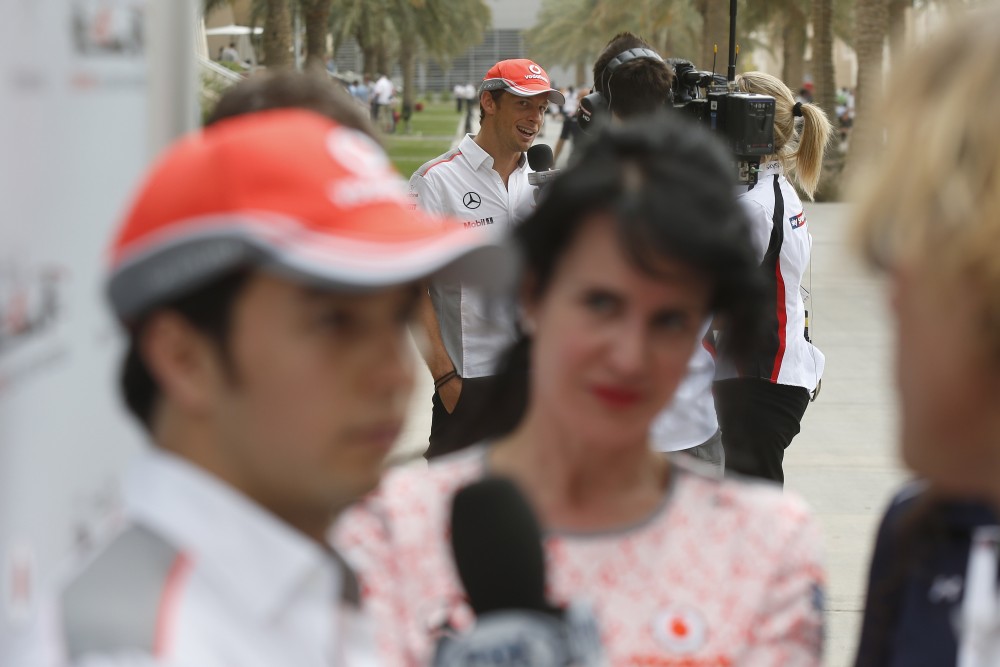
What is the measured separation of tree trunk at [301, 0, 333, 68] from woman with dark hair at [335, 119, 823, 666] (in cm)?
2443

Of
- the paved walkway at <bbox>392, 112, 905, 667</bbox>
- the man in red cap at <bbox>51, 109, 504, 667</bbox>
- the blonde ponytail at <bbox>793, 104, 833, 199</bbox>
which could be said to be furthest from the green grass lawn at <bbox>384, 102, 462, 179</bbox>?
the man in red cap at <bbox>51, 109, 504, 667</bbox>

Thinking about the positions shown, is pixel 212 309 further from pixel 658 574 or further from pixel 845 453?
pixel 845 453

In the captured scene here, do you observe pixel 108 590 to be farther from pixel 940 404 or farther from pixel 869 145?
pixel 869 145

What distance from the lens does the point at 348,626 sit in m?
1.37

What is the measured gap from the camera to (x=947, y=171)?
1.36 m

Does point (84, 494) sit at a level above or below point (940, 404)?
below

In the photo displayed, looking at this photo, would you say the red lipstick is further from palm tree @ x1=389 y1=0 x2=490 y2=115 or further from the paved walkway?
palm tree @ x1=389 y1=0 x2=490 y2=115

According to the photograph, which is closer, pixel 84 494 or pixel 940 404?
pixel 940 404

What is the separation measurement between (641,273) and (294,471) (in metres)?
0.57

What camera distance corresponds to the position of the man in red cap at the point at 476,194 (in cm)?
494

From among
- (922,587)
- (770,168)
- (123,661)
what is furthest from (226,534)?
(770,168)

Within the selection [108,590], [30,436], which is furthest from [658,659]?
[30,436]

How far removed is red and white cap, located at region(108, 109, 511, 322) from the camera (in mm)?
1218

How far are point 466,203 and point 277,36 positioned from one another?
17.2m
